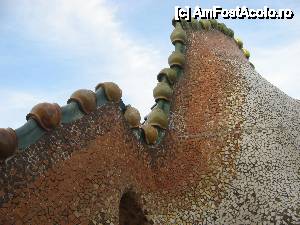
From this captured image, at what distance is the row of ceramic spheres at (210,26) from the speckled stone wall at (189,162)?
0.18 meters

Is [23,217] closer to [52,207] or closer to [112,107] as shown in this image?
[52,207]

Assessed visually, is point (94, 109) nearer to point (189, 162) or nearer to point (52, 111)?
point (52, 111)

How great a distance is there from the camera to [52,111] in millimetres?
3494

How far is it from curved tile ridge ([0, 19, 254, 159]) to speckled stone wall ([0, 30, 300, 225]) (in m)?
0.08

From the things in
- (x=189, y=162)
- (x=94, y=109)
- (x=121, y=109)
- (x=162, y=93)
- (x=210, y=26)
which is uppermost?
(x=210, y=26)

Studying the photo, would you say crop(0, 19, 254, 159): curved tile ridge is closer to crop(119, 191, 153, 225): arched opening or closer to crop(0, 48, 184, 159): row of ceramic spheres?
crop(0, 48, 184, 159): row of ceramic spheres

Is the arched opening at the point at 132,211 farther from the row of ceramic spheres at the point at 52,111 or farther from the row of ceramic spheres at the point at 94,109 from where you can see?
the row of ceramic spheres at the point at 52,111

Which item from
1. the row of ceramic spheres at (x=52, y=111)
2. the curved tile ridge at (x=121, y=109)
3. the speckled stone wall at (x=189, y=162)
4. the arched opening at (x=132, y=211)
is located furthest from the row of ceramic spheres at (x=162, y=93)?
the arched opening at (x=132, y=211)

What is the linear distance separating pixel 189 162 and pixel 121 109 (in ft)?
3.36

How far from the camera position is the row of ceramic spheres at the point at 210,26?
6672 mm

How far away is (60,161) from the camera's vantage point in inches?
139

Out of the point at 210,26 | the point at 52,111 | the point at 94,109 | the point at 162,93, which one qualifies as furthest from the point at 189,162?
the point at 210,26

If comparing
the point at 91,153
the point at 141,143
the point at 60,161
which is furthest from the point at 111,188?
the point at 141,143

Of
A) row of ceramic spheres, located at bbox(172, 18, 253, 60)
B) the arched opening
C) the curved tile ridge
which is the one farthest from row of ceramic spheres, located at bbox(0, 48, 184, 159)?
row of ceramic spheres, located at bbox(172, 18, 253, 60)
